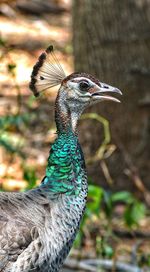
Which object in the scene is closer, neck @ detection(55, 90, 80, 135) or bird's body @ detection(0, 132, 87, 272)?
bird's body @ detection(0, 132, 87, 272)

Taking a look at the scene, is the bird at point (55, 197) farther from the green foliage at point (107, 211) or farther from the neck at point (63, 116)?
the green foliage at point (107, 211)

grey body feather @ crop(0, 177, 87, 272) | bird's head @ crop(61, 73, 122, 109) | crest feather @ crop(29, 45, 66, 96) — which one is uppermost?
crest feather @ crop(29, 45, 66, 96)

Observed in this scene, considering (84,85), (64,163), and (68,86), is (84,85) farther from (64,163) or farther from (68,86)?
(64,163)

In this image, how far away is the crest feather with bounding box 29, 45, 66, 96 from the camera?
4.71 m

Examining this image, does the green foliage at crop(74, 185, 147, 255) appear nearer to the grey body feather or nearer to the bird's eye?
the grey body feather

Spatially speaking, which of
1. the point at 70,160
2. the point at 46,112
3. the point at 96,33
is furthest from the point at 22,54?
the point at 70,160

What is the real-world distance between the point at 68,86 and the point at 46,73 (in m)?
0.15

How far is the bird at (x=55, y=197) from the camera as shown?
4449mm

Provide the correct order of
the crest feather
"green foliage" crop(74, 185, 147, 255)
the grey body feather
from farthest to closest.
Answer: "green foliage" crop(74, 185, 147, 255), the crest feather, the grey body feather

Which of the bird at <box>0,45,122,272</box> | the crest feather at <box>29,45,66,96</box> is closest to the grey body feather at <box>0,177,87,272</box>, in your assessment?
the bird at <box>0,45,122,272</box>

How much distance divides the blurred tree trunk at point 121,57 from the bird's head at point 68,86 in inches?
99.5

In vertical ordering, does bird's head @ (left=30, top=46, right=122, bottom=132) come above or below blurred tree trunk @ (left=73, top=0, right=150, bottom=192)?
below

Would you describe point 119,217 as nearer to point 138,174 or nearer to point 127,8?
point 138,174

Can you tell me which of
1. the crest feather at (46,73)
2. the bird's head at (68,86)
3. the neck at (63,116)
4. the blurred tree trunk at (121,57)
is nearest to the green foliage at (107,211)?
the blurred tree trunk at (121,57)
